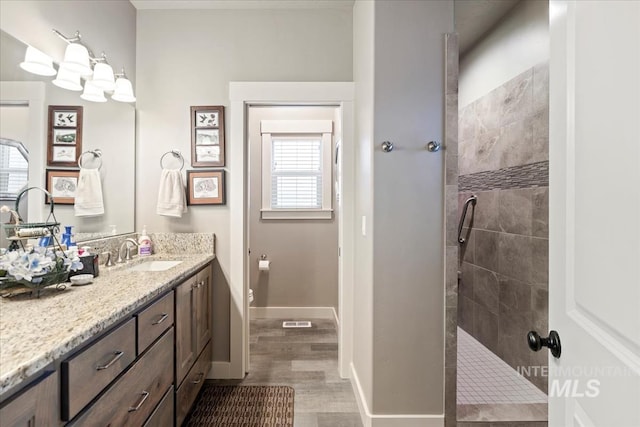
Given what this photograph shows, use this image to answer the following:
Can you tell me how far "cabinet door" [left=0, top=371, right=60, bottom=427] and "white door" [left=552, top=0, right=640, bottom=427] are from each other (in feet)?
3.91

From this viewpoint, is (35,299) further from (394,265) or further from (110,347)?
(394,265)

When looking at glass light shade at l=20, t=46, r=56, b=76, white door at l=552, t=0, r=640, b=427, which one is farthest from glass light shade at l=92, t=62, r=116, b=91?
white door at l=552, t=0, r=640, b=427

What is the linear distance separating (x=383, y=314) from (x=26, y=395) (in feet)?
4.86

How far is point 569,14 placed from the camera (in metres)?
0.75

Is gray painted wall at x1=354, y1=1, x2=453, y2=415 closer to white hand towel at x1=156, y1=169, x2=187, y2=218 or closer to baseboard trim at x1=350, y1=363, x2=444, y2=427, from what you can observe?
baseboard trim at x1=350, y1=363, x2=444, y2=427

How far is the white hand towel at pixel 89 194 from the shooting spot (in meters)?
1.92

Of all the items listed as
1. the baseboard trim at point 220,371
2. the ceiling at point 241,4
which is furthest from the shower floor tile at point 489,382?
the ceiling at point 241,4

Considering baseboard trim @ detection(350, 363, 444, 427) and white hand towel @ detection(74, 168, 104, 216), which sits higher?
white hand towel @ detection(74, 168, 104, 216)

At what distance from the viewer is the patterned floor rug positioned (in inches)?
75.5

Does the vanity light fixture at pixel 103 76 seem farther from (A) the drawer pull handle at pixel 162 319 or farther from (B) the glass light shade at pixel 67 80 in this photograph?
(A) the drawer pull handle at pixel 162 319

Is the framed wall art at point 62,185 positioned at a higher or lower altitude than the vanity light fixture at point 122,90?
lower

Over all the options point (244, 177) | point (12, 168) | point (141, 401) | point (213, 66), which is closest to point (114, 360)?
point (141, 401)

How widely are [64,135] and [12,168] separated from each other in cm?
39

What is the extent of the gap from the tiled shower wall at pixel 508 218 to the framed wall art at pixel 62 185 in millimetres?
2891
